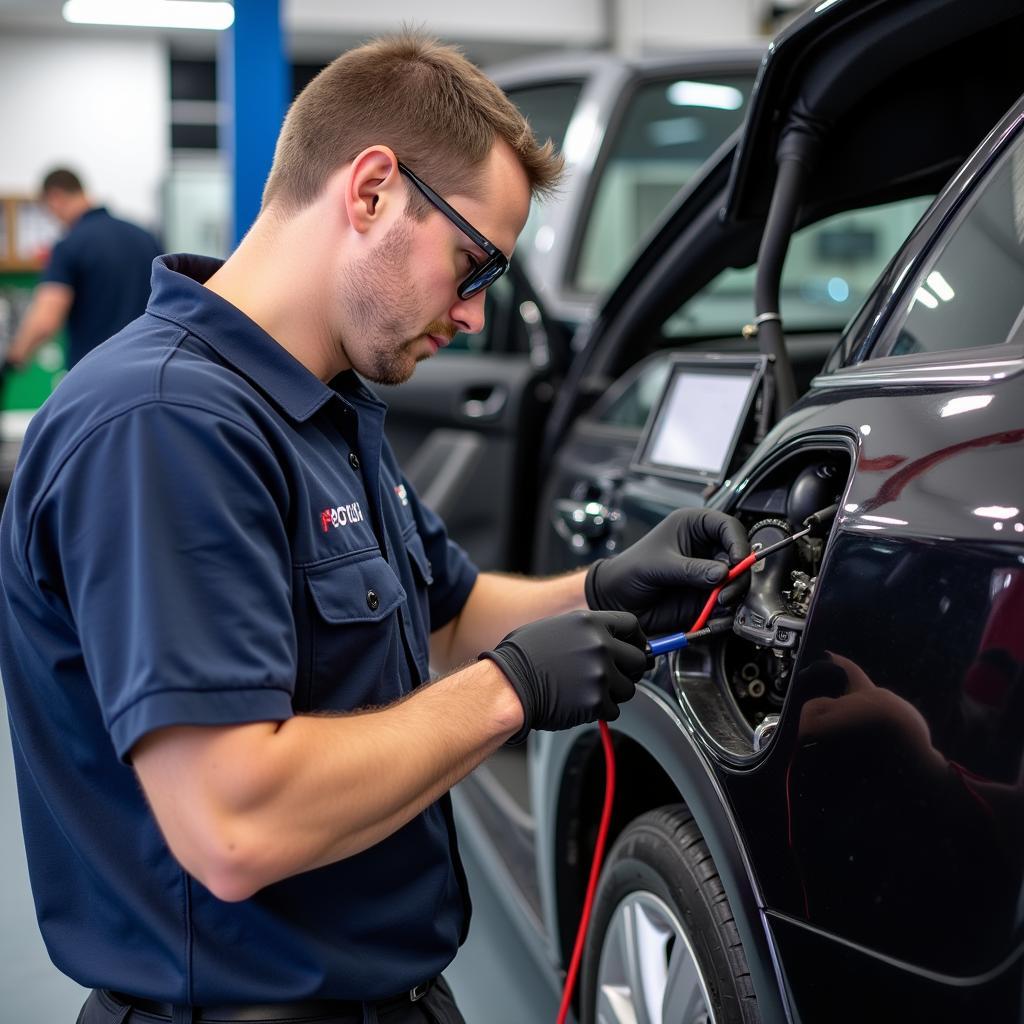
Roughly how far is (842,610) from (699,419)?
84 centimetres

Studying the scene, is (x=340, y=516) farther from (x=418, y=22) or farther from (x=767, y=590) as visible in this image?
(x=418, y=22)

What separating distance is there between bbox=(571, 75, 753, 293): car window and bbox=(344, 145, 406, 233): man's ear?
2488mm

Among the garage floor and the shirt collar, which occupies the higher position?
the shirt collar

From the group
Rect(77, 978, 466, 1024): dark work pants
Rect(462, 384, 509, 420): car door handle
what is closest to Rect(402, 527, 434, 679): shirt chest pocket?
Rect(77, 978, 466, 1024): dark work pants

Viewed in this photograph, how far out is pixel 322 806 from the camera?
111 centimetres

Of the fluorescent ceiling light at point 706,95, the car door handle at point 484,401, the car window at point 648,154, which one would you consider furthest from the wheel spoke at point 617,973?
the fluorescent ceiling light at point 706,95

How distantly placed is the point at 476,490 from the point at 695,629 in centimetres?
174

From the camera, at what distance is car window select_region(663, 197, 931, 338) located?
3.72 meters

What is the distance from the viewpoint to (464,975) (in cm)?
245

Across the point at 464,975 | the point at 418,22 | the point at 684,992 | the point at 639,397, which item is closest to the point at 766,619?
the point at 684,992

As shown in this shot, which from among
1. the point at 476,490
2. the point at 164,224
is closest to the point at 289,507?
the point at 476,490

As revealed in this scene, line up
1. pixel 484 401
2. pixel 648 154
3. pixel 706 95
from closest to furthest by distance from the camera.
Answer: pixel 484 401, pixel 706 95, pixel 648 154

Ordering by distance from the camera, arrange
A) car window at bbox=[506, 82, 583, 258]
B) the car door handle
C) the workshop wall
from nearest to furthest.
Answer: the car door handle → car window at bbox=[506, 82, 583, 258] → the workshop wall

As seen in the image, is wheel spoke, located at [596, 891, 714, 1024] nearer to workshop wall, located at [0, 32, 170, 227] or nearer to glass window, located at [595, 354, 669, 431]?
glass window, located at [595, 354, 669, 431]
